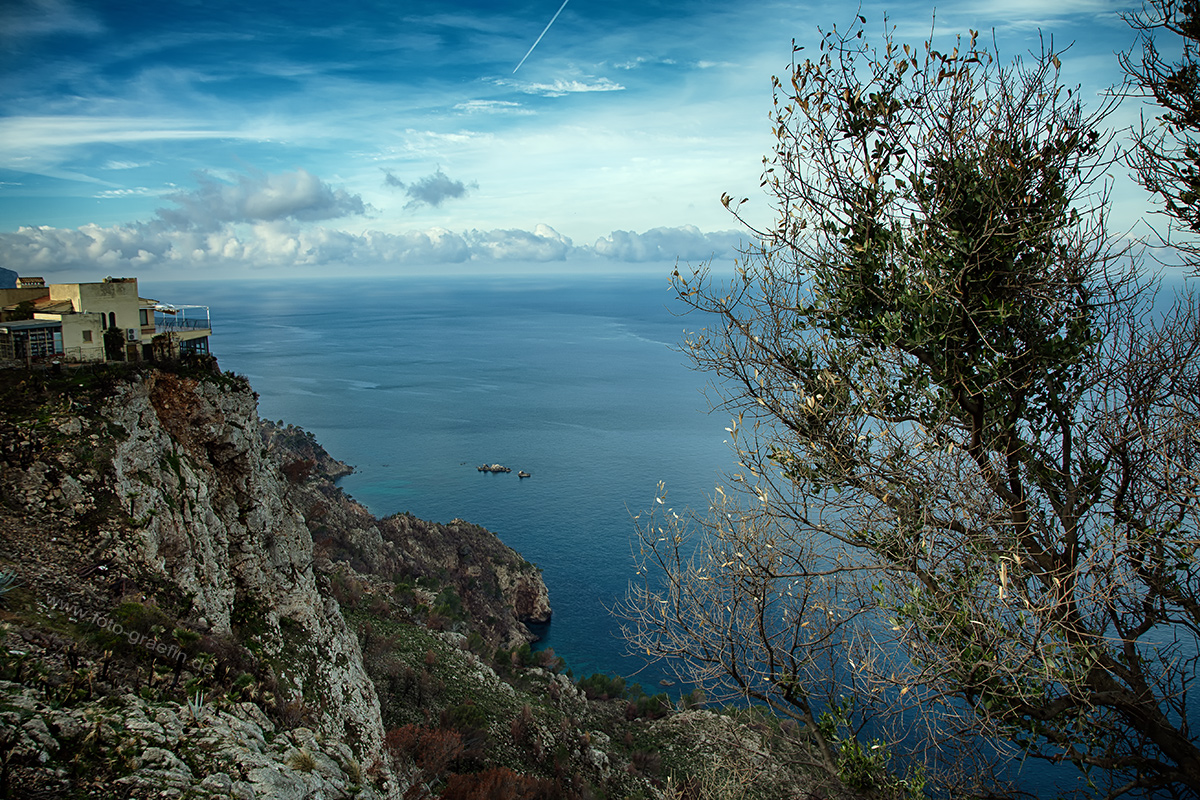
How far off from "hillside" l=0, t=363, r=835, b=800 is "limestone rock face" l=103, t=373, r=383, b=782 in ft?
0.15

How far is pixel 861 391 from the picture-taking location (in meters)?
5.29

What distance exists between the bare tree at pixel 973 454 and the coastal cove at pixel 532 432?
4805 millimetres

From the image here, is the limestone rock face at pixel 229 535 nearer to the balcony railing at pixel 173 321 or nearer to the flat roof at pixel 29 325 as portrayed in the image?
the balcony railing at pixel 173 321

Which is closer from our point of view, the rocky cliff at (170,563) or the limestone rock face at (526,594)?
the rocky cliff at (170,563)

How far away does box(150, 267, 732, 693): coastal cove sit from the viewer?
1640 inches

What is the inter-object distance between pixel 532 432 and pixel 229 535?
5114cm

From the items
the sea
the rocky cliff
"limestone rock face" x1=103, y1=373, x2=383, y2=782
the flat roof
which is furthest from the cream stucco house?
the sea

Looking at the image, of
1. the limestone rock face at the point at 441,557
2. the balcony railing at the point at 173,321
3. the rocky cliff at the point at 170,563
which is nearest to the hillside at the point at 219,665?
the rocky cliff at the point at 170,563

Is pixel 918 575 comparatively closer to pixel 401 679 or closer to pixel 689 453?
pixel 401 679

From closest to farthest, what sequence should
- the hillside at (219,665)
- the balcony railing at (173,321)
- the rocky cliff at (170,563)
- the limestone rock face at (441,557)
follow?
the hillside at (219,665)
the rocky cliff at (170,563)
the balcony railing at (173,321)
the limestone rock face at (441,557)

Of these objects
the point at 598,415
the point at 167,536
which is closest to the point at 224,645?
the point at 167,536

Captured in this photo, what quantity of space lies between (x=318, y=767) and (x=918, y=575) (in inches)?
321

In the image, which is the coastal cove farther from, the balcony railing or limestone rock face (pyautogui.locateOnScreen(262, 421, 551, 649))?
the balcony railing

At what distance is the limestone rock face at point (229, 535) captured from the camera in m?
12.2
